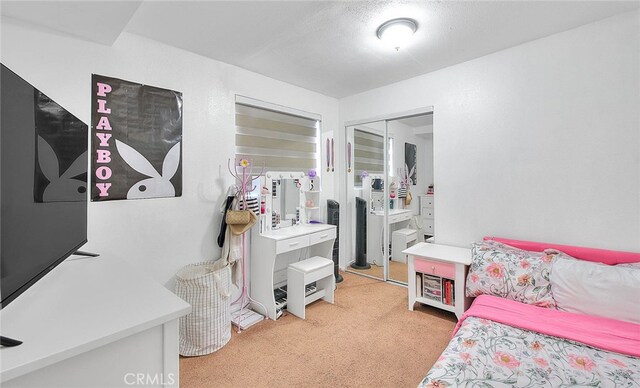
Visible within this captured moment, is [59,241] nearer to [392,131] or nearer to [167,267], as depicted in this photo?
[167,267]

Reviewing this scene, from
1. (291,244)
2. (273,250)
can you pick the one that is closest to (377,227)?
(291,244)

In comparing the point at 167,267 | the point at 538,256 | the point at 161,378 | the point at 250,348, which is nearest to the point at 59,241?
the point at 161,378

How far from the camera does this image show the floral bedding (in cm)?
128

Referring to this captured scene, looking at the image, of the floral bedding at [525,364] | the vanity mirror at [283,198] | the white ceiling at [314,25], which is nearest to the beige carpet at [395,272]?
the vanity mirror at [283,198]

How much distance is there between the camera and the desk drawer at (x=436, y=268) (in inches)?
99.4

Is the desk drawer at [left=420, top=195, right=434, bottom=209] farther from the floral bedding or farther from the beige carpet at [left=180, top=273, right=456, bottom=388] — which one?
the floral bedding

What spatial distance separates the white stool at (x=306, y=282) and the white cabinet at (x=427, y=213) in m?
1.24

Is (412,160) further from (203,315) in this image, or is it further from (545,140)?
(203,315)

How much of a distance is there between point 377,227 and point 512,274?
1.81 metres

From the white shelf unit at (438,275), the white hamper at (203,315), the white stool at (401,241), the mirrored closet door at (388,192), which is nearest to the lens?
the white hamper at (203,315)

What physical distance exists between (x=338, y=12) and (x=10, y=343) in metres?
2.29

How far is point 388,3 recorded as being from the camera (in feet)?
6.06

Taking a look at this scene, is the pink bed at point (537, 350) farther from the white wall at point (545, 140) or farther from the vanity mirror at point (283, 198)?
the vanity mirror at point (283, 198)

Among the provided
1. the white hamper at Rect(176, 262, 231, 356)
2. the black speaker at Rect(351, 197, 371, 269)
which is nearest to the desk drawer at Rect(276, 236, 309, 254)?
the white hamper at Rect(176, 262, 231, 356)
